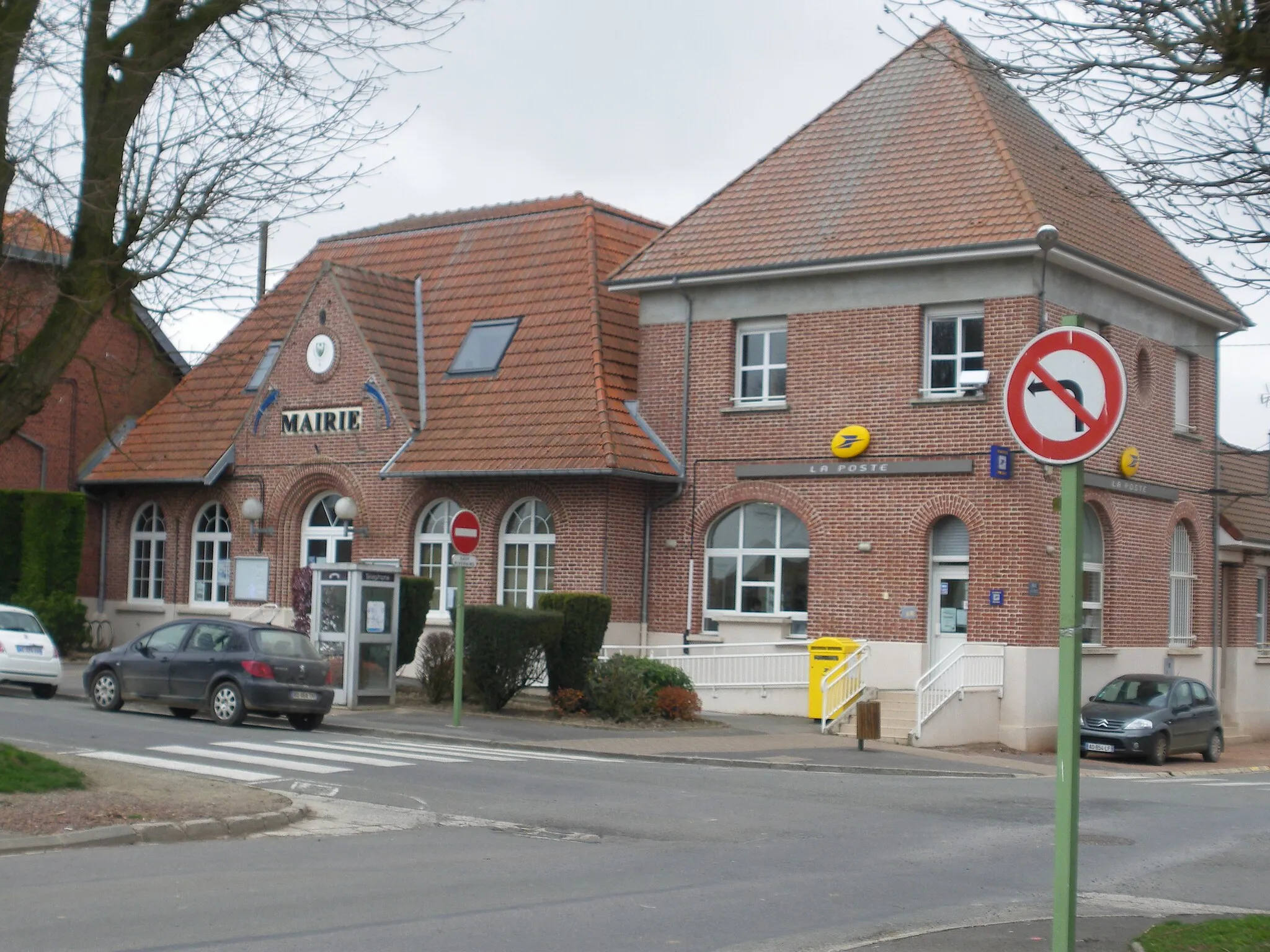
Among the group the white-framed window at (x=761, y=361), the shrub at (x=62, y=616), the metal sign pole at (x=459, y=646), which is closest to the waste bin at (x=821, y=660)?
the white-framed window at (x=761, y=361)

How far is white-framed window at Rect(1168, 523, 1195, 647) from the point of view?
3055 centimetres

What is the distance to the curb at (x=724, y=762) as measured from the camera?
19922 millimetres

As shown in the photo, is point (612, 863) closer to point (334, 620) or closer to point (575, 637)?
point (575, 637)

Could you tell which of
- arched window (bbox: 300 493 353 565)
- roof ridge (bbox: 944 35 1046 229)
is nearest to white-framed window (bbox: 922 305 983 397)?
roof ridge (bbox: 944 35 1046 229)

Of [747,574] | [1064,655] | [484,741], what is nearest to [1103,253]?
[747,574]

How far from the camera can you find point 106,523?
3566cm

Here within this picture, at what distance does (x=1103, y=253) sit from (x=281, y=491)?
16.3 meters

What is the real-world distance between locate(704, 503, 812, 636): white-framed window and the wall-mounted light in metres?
6.91

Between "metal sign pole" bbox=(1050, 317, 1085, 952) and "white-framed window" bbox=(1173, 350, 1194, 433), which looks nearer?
"metal sign pole" bbox=(1050, 317, 1085, 952)

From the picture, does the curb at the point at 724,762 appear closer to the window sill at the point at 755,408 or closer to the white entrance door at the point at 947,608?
the white entrance door at the point at 947,608

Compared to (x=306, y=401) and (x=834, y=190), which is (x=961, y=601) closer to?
(x=834, y=190)

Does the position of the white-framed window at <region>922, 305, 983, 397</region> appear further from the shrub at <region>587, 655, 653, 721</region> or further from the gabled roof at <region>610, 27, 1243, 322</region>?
the shrub at <region>587, 655, 653, 721</region>

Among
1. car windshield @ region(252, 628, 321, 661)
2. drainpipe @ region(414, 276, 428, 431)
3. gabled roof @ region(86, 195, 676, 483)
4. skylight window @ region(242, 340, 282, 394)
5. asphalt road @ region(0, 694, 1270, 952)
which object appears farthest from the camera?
skylight window @ region(242, 340, 282, 394)

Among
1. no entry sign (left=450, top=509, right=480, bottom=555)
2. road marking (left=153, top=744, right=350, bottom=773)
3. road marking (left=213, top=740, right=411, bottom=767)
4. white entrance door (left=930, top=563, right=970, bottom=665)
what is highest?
no entry sign (left=450, top=509, right=480, bottom=555)
